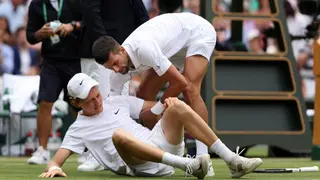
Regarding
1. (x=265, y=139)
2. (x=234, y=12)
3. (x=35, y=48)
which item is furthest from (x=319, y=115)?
(x=35, y=48)

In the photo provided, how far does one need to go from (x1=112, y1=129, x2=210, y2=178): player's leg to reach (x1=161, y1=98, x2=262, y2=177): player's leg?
1.01ft

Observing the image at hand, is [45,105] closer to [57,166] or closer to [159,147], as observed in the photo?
[57,166]

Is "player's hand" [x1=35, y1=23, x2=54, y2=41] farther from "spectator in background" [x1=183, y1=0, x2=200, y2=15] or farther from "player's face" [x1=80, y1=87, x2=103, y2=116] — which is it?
"spectator in background" [x1=183, y1=0, x2=200, y2=15]

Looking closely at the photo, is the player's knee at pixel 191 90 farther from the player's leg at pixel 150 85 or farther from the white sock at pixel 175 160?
the white sock at pixel 175 160

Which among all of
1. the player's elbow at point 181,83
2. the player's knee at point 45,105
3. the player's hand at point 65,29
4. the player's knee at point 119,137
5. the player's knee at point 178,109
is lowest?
the player's knee at point 45,105

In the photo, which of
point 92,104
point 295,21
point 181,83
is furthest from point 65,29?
point 295,21

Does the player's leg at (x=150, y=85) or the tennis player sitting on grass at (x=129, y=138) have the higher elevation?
the tennis player sitting on grass at (x=129, y=138)

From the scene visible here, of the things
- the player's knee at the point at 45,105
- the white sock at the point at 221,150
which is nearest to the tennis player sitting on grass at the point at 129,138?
the white sock at the point at 221,150

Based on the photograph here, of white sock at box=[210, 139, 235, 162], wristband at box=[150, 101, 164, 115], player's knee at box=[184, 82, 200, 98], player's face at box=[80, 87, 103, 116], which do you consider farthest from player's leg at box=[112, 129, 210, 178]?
player's knee at box=[184, 82, 200, 98]

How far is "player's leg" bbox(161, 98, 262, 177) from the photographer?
846 cm

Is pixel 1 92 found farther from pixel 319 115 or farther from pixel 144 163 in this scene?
pixel 144 163

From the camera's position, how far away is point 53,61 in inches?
503

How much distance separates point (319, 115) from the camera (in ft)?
44.1

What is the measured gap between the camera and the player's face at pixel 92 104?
28.6 feet
